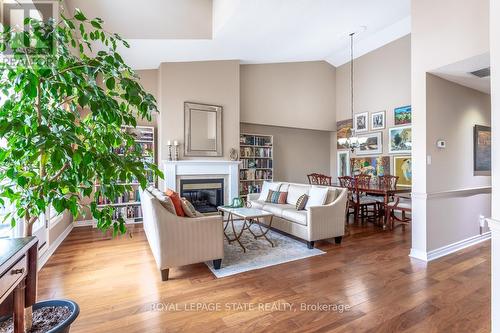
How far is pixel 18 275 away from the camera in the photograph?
120 centimetres

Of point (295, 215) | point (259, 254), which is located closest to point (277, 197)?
point (295, 215)

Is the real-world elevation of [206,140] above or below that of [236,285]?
above

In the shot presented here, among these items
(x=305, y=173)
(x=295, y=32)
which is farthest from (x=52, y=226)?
(x=305, y=173)

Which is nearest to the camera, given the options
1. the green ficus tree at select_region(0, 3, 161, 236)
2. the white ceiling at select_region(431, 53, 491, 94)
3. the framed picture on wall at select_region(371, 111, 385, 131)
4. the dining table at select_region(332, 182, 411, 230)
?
the green ficus tree at select_region(0, 3, 161, 236)

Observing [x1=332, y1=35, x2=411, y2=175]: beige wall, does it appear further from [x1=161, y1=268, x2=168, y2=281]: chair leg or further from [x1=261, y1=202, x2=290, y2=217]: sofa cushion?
[x1=161, y1=268, x2=168, y2=281]: chair leg

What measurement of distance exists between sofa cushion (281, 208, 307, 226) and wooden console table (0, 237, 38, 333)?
10.1ft

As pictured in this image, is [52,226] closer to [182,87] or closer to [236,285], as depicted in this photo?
[236,285]

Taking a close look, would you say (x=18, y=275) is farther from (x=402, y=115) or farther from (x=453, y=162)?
(x=402, y=115)

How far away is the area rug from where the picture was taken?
299 cm

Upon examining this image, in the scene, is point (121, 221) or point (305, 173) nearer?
point (121, 221)

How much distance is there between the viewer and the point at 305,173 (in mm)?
7406

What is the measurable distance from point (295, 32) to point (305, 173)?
3856 millimetres

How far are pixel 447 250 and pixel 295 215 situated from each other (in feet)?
6.75

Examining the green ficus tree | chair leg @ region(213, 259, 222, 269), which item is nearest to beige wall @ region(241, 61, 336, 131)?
chair leg @ region(213, 259, 222, 269)
